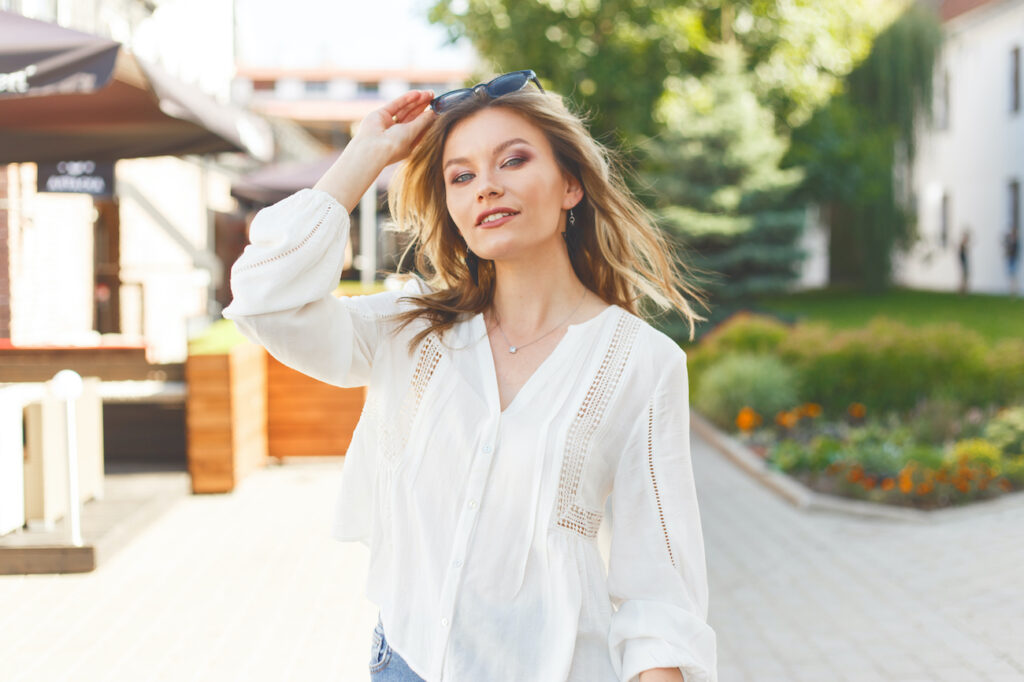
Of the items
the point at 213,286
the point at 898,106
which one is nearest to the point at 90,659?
the point at 213,286

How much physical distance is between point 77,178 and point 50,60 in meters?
3.40

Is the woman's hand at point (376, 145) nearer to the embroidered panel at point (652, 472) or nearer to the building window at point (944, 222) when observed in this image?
the embroidered panel at point (652, 472)

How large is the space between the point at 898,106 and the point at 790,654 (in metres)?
25.3

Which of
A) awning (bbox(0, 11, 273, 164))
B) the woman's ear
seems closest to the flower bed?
awning (bbox(0, 11, 273, 164))

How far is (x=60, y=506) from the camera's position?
5.95 metres

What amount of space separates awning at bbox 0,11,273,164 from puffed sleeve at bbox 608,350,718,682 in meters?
3.68

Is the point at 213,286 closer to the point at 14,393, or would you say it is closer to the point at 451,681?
the point at 14,393

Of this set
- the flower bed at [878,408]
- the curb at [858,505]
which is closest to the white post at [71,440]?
the curb at [858,505]

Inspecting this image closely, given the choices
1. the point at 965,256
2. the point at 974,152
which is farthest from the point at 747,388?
the point at 974,152

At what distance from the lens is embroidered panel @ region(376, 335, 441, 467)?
1933 mm

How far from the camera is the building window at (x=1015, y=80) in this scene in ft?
87.0

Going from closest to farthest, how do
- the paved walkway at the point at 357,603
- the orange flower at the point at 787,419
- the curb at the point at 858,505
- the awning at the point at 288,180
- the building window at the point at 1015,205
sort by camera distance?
the paved walkway at the point at 357,603 < the curb at the point at 858,505 < the orange flower at the point at 787,419 < the awning at the point at 288,180 < the building window at the point at 1015,205

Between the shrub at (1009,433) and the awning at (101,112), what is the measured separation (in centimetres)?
628

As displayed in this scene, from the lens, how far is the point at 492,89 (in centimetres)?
205
